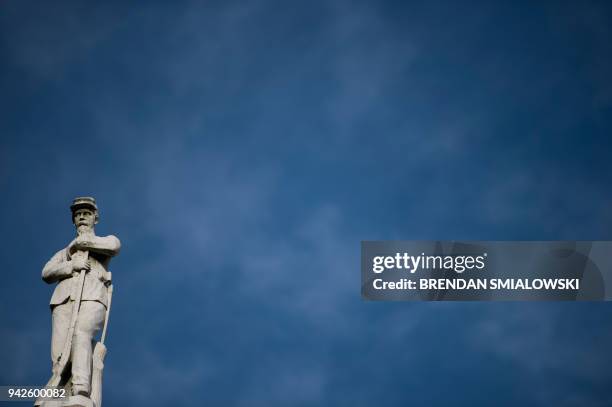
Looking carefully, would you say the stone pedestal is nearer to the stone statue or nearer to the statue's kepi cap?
the stone statue

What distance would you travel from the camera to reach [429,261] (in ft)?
155

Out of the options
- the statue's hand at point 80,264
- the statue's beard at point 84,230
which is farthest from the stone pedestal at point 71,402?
the statue's beard at point 84,230

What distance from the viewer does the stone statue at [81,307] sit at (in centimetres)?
3359

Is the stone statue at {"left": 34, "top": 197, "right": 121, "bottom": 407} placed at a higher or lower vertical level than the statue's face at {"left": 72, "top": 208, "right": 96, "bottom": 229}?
lower

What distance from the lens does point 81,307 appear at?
34656mm

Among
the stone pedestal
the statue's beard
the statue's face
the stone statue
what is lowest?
the stone pedestal

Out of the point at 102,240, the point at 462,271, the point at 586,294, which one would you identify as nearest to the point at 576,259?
the point at 586,294

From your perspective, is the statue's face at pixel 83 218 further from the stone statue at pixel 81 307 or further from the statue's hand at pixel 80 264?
the statue's hand at pixel 80 264

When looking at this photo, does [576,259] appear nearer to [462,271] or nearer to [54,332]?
[462,271]

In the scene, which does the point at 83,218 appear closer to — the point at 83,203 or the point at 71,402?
the point at 83,203

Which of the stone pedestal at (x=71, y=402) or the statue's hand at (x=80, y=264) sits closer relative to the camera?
the stone pedestal at (x=71, y=402)

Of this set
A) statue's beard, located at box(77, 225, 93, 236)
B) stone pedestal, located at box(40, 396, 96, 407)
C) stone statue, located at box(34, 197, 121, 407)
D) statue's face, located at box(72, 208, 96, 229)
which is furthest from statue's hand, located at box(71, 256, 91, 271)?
stone pedestal, located at box(40, 396, 96, 407)

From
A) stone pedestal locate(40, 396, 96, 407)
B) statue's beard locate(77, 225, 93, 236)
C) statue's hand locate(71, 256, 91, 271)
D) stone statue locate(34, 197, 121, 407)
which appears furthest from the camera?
statue's beard locate(77, 225, 93, 236)

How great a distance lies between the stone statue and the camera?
33.6m
